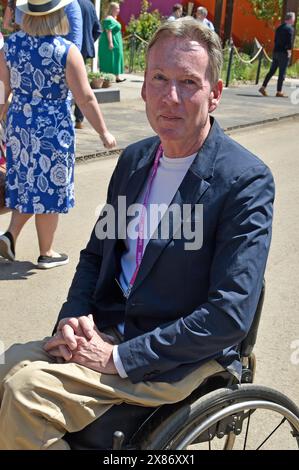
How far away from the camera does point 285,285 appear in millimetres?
5348

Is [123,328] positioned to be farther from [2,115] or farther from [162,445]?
[2,115]

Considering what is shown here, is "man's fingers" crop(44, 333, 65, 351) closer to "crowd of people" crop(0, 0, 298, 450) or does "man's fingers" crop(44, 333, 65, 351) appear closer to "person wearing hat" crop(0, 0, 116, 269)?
"crowd of people" crop(0, 0, 298, 450)

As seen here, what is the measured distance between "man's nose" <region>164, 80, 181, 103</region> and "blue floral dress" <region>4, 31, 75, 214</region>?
2.57 metres

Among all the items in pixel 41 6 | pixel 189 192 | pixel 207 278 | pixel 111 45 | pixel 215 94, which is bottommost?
pixel 111 45

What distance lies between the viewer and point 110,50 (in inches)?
614

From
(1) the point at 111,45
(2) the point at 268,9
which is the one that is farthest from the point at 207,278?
(2) the point at 268,9

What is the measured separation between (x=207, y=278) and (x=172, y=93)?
629mm

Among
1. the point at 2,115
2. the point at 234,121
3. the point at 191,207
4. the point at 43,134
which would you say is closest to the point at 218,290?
the point at 191,207

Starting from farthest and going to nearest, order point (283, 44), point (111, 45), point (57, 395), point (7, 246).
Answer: point (283, 44)
point (111, 45)
point (7, 246)
point (57, 395)

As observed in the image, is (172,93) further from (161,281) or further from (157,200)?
(161,281)

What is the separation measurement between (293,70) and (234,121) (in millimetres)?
12003

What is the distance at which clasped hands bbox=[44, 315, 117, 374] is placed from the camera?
2.25m

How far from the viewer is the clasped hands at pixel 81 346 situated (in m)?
2.25

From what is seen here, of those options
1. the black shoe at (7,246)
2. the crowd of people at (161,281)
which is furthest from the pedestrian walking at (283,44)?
the crowd of people at (161,281)
